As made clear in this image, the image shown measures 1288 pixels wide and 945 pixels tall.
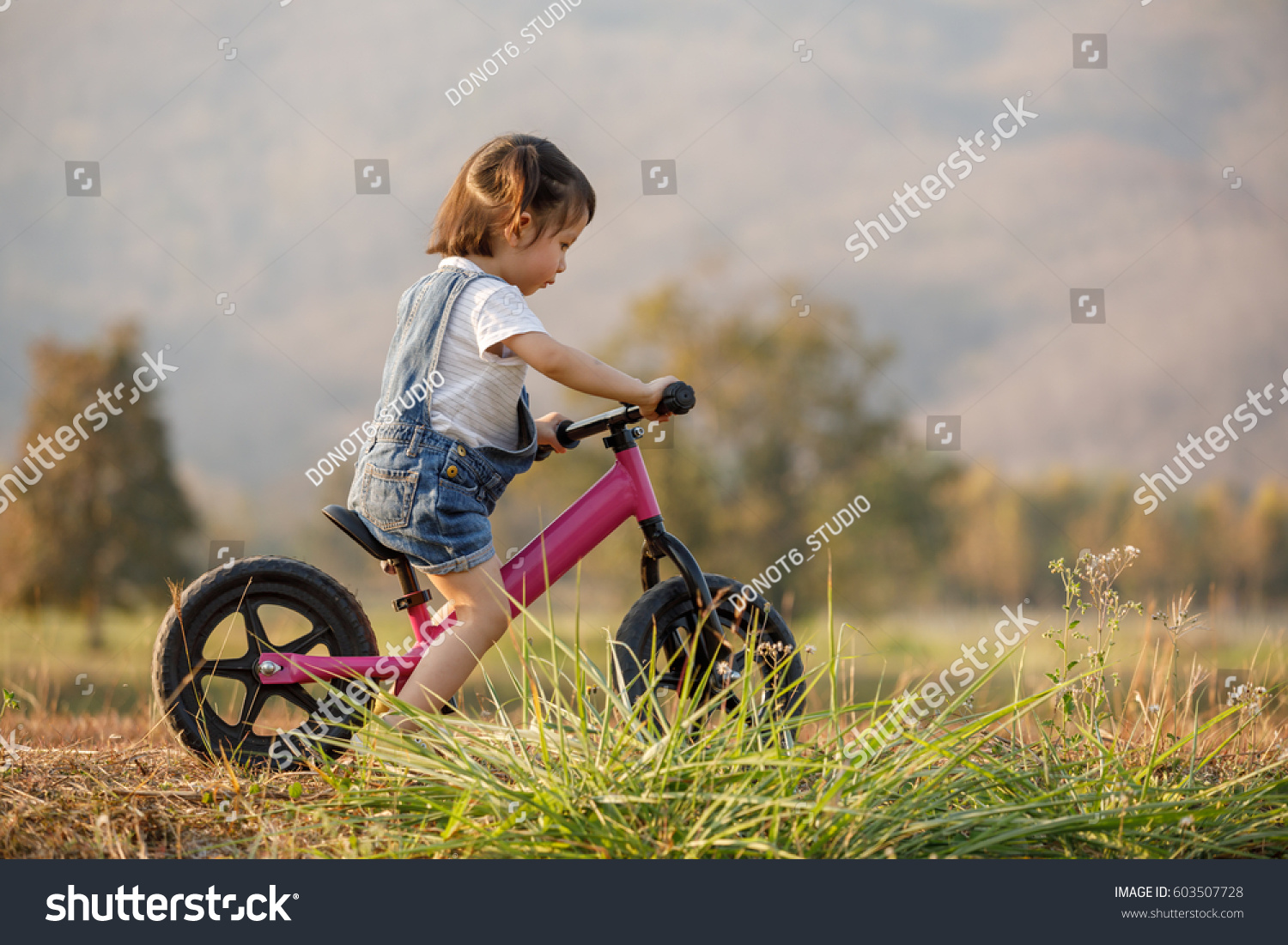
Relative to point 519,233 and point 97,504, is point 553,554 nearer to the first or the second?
point 519,233

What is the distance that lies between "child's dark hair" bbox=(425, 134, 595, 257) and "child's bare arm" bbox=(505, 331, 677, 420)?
16.1 inches

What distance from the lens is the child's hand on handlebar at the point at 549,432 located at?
3.00 m

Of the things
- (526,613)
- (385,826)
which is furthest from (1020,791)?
(385,826)

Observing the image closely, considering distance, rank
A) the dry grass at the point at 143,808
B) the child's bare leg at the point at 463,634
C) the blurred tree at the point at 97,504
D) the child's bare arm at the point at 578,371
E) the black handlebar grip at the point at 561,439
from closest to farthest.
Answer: the dry grass at the point at 143,808 → the child's bare arm at the point at 578,371 → the child's bare leg at the point at 463,634 → the black handlebar grip at the point at 561,439 → the blurred tree at the point at 97,504

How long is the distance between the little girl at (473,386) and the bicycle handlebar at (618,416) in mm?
35

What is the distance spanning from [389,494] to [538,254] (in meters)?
0.84

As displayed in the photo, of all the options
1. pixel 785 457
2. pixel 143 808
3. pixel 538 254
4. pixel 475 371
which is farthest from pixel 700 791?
pixel 785 457

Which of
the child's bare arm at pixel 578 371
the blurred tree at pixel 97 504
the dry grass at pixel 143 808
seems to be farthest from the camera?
the blurred tree at pixel 97 504

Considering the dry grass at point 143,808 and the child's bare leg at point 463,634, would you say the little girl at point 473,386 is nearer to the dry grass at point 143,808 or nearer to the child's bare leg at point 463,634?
the child's bare leg at point 463,634

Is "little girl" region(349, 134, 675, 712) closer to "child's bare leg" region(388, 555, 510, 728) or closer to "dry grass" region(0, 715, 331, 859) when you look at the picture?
"child's bare leg" region(388, 555, 510, 728)

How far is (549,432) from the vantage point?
9.86 ft

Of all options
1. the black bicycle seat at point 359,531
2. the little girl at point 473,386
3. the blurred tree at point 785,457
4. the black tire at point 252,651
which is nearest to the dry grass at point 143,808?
the black tire at point 252,651

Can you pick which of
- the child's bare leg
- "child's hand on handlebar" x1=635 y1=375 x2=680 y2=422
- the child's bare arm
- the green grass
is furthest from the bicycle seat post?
"child's hand on handlebar" x1=635 y1=375 x2=680 y2=422

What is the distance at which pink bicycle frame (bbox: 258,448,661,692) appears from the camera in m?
2.84
